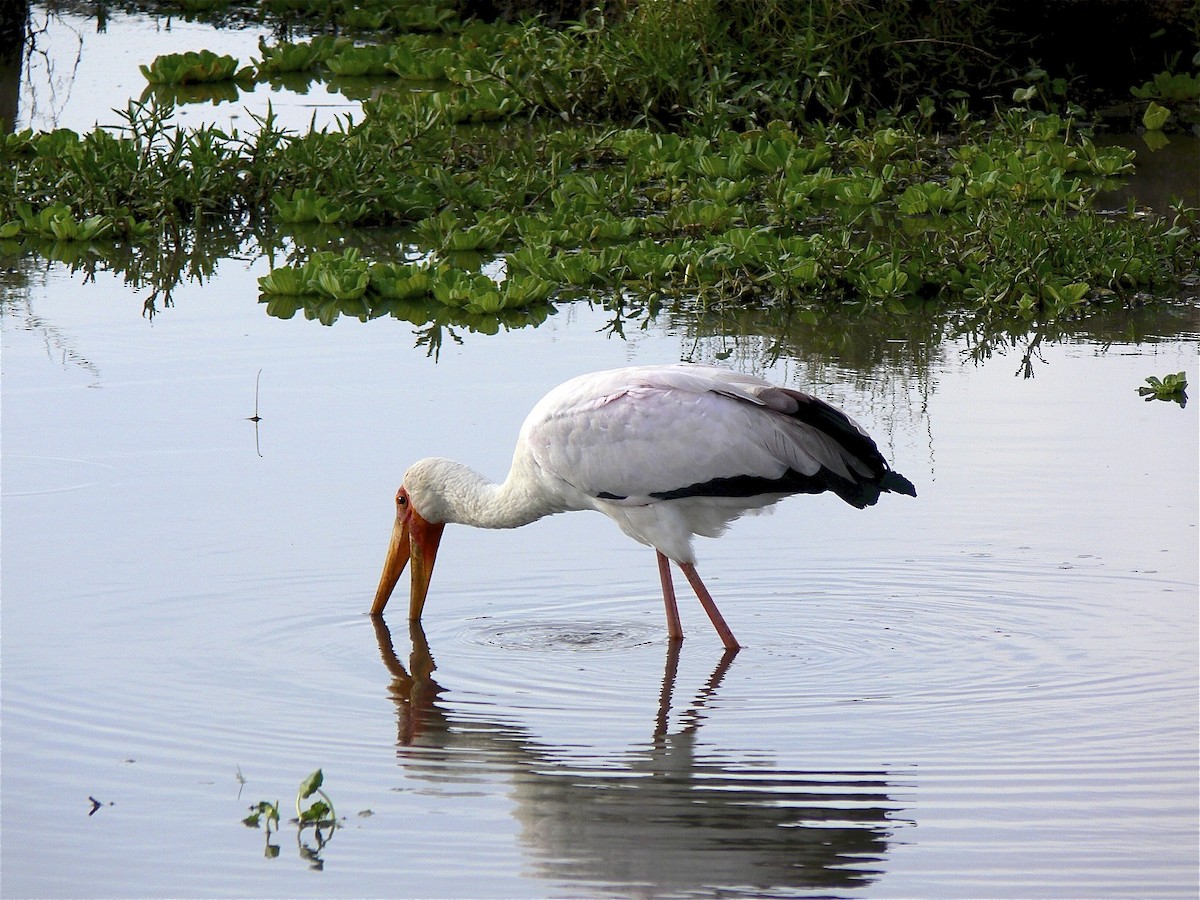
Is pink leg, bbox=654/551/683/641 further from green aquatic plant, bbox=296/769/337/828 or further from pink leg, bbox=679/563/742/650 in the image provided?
green aquatic plant, bbox=296/769/337/828

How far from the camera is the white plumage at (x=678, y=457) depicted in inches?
204

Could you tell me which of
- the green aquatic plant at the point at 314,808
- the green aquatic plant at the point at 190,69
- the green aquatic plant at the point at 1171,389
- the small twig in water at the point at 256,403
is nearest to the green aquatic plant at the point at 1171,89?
the green aquatic plant at the point at 1171,389

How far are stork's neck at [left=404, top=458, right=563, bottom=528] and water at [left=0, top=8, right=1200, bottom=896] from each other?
0.67 ft

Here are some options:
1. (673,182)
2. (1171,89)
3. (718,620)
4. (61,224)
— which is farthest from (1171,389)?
(1171,89)

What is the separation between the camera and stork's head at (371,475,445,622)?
552cm

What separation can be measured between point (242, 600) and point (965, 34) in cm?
777

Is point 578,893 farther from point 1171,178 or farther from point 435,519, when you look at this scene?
point 1171,178

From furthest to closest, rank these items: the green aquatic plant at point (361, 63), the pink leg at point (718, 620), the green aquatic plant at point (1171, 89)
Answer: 1. the green aquatic plant at point (361, 63)
2. the green aquatic plant at point (1171, 89)
3. the pink leg at point (718, 620)

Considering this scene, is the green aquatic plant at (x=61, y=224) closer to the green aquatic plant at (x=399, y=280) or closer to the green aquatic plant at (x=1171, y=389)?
the green aquatic plant at (x=399, y=280)

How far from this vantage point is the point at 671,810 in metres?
4.13

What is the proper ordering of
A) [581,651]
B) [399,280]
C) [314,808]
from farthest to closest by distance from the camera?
1. [399,280]
2. [581,651]
3. [314,808]

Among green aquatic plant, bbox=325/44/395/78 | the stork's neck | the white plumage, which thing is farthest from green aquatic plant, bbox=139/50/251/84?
the white plumage

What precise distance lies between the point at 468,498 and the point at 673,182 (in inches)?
187

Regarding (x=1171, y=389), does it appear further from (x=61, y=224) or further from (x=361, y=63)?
(x=361, y=63)
